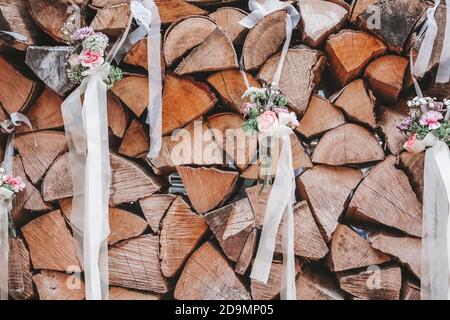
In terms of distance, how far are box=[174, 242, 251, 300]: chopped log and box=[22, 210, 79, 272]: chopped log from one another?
453 mm

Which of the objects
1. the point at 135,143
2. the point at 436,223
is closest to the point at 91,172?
the point at 135,143

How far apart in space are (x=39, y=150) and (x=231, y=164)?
2.60 feet

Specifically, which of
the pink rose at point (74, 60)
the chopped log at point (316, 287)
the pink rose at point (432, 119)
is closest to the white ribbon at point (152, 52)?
the pink rose at point (74, 60)

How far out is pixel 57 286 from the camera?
219 centimetres

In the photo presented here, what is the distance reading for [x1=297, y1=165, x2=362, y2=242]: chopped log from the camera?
212 centimetres

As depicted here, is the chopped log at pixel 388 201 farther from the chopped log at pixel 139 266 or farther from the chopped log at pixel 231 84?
the chopped log at pixel 139 266

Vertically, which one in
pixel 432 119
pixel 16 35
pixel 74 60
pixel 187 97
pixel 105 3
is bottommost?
pixel 432 119

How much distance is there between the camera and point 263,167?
214 centimetres

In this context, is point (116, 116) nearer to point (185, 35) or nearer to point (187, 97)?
point (187, 97)

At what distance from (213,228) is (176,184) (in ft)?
0.79

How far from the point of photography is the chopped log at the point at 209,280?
2143 mm

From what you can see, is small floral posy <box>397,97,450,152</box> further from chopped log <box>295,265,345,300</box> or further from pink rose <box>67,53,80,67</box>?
pink rose <box>67,53,80,67</box>

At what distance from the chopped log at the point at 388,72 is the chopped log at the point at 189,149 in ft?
2.22

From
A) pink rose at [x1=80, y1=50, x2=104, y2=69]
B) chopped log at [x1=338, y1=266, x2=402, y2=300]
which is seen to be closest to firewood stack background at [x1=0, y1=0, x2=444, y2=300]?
chopped log at [x1=338, y1=266, x2=402, y2=300]
